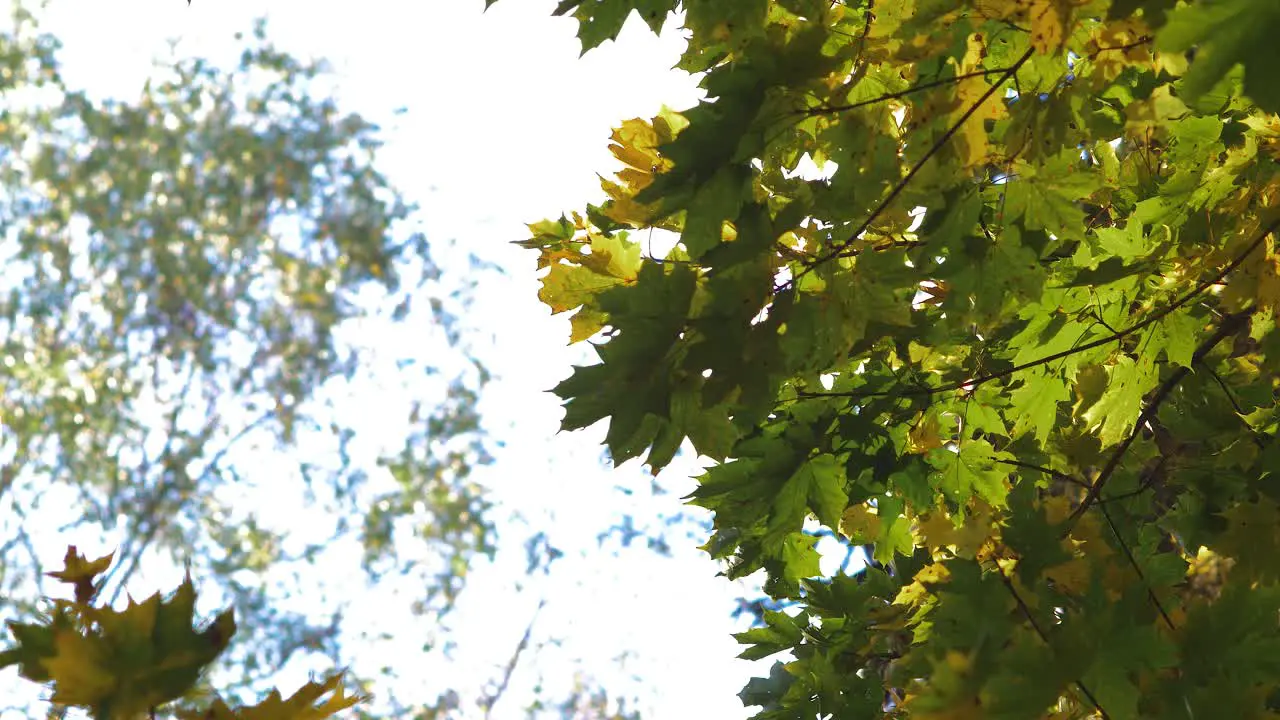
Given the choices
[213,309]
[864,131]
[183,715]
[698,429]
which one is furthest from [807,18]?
[213,309]

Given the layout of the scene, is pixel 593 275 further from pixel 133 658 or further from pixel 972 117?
pixel 133 658

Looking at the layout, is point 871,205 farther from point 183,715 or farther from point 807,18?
point 183,715

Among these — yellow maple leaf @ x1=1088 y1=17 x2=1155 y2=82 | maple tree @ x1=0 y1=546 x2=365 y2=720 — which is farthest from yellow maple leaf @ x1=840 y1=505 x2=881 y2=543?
maple tree @ x1=0 y1=546 x2=365 y2=720

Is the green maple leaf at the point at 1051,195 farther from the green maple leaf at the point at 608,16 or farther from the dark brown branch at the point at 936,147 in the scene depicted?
the green maple leaf at the point at 608,16

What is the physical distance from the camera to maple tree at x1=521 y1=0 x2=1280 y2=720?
149 centimetres

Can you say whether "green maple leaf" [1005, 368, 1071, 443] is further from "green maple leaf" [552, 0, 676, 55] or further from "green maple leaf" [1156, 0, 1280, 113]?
"green maple leaf" [1156, 0, 1280, 113]

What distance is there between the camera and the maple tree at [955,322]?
1490mm

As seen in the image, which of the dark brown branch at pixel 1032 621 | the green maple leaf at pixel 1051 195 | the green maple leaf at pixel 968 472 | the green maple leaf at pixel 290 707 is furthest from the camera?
the green maple leaf at pixel 968 472

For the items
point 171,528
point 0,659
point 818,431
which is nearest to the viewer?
point 0,659

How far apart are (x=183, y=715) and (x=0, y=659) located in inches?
7.7

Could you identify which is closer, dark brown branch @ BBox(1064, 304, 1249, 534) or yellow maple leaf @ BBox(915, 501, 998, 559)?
yellow maple leaf @ BBox(915, 501, 998, 559)

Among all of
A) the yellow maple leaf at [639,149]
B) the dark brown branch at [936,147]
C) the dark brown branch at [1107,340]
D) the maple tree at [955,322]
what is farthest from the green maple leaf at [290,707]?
the yellow maple leaf at [639,149]

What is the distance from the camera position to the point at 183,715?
3.79ft

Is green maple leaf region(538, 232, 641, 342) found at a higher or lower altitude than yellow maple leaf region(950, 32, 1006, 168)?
higher
